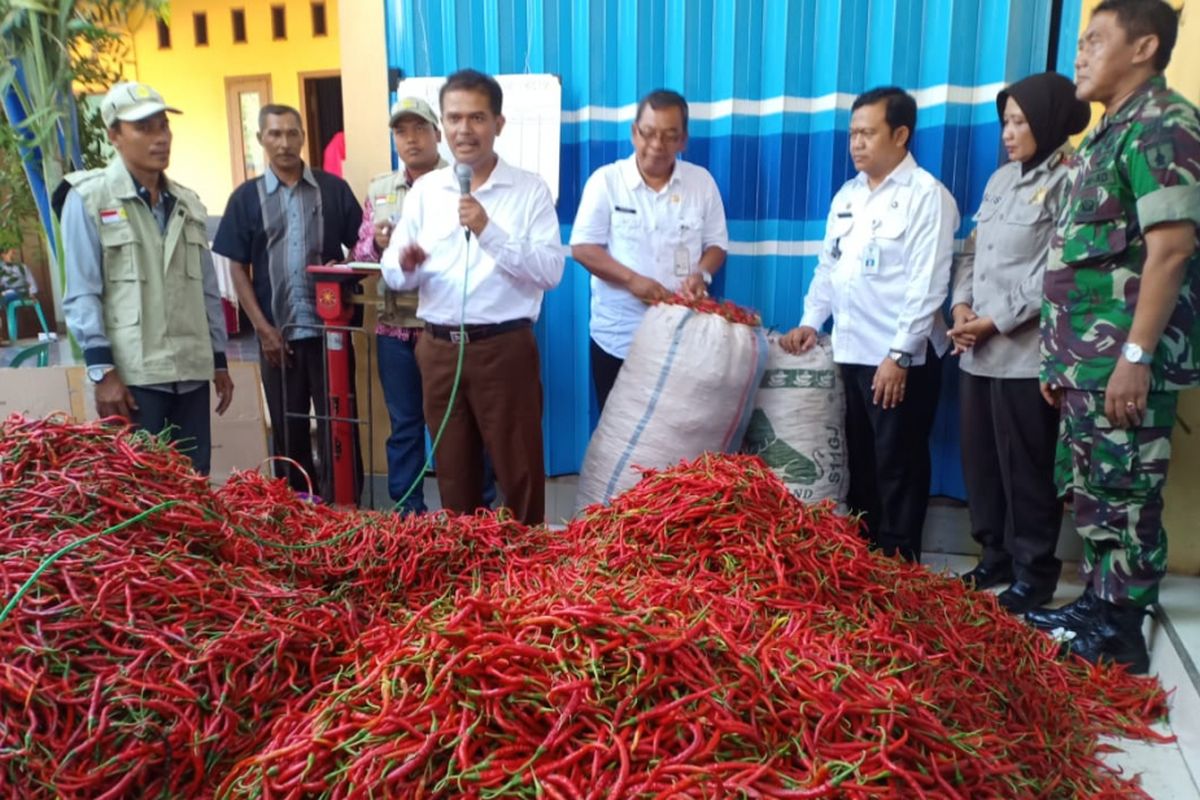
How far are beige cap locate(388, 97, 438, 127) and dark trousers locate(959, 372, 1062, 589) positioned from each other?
222cm

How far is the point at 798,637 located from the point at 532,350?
1.69 metres

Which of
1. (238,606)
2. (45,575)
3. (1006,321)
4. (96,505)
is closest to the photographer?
(45,575)

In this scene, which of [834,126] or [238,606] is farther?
[834,126]

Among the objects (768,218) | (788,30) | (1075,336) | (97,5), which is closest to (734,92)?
(788,30)

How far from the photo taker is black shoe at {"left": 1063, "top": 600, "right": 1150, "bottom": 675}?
238cm

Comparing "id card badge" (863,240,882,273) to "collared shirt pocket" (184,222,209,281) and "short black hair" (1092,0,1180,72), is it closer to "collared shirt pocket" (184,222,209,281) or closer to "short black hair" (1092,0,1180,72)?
"short black hair" (1092,0,1180,72)

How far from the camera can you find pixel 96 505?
171 centimetres

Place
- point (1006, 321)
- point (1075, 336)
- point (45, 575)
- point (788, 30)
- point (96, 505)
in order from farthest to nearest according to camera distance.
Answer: point (788, 30), point (1006, 321), point (1075, 336), point (96, 505), point (45, 575)

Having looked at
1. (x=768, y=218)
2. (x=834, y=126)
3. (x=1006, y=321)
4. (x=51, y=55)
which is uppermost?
(x=51, y=55)

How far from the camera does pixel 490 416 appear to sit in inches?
117

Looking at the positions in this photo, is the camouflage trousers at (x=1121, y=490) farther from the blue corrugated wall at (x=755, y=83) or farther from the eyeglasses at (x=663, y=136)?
the eyeglasses at (x=663, y=136)

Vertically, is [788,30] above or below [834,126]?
above

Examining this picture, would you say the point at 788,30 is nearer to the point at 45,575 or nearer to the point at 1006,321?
the point at 1006,321

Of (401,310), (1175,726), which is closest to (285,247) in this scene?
(401,310)
